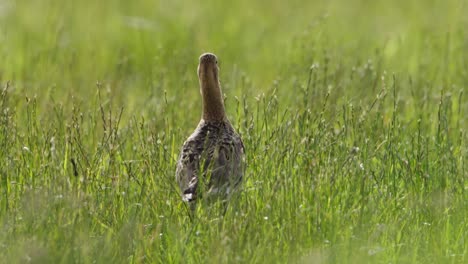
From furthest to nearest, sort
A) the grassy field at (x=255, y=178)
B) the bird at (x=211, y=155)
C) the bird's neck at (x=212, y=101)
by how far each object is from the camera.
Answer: the bird's neck at (x=212, y=101)
the bird at (x=211, y=155)
the grassy field at (x=255, y=178)

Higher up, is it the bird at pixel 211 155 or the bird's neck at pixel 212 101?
the bird's neck at pixel 212 101

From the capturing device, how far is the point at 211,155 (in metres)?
6.81

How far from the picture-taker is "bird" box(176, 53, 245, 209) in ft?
21.3

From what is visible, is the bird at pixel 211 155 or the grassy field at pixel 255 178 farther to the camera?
the bird at pixel 211 155

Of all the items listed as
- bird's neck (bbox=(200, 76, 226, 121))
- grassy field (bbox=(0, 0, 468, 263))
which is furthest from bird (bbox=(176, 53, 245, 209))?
grassy field (bbox=(0, 0, 468, 263))

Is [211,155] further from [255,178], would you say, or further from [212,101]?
[212,101]

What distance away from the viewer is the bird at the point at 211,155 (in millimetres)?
6500

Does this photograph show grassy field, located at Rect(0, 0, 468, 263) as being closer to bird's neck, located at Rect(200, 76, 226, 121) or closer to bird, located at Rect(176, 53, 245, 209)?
bird, located at Rect(176, 53, 245, 209)

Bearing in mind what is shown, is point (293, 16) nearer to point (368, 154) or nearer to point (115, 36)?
point (115, 36)

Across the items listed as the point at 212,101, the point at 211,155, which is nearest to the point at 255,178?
the point at 211,155

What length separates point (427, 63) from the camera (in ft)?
36.4

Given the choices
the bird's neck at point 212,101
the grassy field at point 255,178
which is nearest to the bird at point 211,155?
the bird's neck at point 212,101

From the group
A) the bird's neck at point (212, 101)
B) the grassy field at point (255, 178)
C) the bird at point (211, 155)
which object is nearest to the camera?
the grassy field at point (255, 178)

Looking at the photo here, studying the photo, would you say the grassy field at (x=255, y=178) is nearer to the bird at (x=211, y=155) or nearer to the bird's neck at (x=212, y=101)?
the bird at (x=211, y=155)
